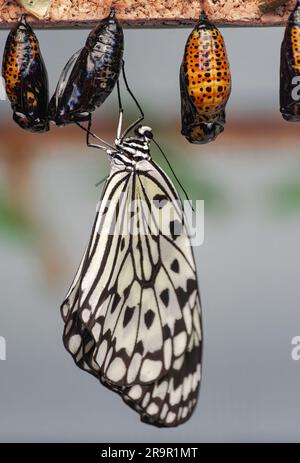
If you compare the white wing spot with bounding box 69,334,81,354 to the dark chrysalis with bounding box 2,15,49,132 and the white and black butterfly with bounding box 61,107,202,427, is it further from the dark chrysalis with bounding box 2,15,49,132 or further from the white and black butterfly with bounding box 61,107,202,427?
the dark chrysalis with bounding box 2,15,49,132

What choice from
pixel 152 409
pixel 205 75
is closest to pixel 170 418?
pixel 152 409

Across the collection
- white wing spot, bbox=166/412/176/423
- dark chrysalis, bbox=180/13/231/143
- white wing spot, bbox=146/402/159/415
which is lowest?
white wing spot, bbox=166/412/176/423

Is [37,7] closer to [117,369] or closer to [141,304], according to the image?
[141,304]

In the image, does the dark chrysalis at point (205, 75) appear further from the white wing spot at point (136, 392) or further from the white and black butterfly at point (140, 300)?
the white wing spot at point (136, 392)

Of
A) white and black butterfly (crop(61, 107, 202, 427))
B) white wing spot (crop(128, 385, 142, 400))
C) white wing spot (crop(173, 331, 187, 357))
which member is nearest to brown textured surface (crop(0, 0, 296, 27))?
white and black butterfly (crop(61, 107, 202, 427))

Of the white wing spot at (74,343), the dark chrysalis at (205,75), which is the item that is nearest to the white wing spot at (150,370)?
the white wing spot at (74,343)

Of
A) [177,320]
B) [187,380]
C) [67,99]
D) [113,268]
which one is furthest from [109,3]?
[187,380]
